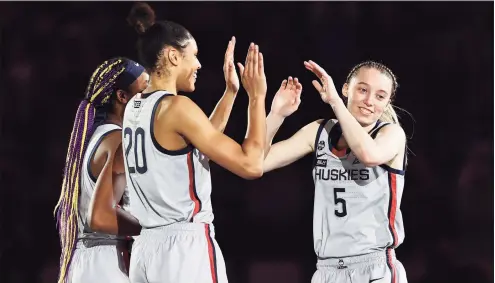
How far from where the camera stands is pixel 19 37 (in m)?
6.88

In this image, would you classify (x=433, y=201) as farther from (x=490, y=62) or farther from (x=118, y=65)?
(x=118, y=65)

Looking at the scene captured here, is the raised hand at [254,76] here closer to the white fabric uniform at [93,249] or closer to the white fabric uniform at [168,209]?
the white fabric uniform at [168,209]

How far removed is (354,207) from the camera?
3.88 metres

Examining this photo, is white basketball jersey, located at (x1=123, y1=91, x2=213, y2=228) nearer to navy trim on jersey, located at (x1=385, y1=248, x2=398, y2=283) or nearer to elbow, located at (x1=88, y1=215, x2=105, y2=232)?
elbow, located at (x1=88, y1=215, x2=105, y2=232)

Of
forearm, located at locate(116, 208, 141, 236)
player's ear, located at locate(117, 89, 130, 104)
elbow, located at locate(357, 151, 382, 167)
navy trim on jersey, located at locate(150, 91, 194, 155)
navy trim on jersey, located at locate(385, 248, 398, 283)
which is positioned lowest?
navy trim on jersey, located at locate(385, 248, 398, 283)

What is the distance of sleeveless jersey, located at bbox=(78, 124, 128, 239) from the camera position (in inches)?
160

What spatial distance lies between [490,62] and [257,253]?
231cm

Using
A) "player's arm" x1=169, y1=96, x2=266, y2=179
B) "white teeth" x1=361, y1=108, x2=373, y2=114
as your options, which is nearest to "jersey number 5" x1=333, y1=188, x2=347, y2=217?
"white teeth" x1=361, y1=108, x2=373, y2=114

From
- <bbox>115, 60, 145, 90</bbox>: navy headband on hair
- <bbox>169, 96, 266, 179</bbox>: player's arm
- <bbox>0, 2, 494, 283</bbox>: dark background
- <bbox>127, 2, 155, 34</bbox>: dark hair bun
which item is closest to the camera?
<bbox>169, 96, 266, 179</bbox>: player's arm

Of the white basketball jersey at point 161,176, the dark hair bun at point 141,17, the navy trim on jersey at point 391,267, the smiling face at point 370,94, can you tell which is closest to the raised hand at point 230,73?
the white basketball jersey at point 161,176

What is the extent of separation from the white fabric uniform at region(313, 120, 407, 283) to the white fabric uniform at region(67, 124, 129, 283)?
3.01 ft

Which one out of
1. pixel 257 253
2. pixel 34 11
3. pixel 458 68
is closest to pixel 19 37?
pixel 34 11

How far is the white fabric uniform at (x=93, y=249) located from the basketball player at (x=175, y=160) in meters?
0.50

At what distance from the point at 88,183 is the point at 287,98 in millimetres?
1006
